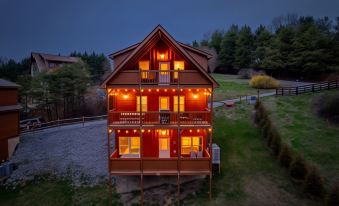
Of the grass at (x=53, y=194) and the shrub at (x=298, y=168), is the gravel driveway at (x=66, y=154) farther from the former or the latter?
the shrub at (x=298, y=168)

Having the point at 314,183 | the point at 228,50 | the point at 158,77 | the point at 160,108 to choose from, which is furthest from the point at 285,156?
the point at 228,50

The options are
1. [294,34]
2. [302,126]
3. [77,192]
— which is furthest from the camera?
[294,34]

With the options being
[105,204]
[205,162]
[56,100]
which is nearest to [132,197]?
[105,204]

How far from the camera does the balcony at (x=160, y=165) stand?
15648 mm

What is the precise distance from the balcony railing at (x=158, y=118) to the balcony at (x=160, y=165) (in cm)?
267

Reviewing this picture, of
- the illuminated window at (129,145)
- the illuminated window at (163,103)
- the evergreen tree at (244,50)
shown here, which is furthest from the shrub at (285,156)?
the evergreen tree at (244,50)

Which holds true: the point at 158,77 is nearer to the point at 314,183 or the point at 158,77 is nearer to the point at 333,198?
the point at 314,183

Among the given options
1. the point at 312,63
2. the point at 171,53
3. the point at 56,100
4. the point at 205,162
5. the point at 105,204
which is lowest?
the point at 105,204

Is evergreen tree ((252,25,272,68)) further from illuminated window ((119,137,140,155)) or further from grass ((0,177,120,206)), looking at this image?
grass ((0,177,120,206))

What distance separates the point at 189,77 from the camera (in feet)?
53.1

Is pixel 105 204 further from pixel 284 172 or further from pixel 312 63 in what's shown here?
pixel 312 63

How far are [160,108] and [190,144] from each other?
13.3 feet

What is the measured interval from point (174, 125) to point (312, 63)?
40776 millimetres

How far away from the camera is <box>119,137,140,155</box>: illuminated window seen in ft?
60.0
